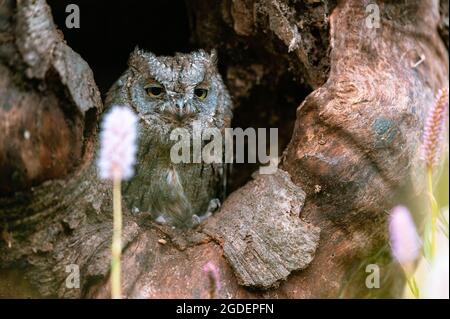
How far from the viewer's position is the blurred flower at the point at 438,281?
2.60 meters

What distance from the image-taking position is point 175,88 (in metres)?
3.29

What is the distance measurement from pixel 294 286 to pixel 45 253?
1092 mm

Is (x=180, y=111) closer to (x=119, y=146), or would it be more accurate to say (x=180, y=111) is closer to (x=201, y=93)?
(x=201, y=93)

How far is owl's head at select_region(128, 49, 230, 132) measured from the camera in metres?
3.28

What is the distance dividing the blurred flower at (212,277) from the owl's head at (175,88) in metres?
1.04

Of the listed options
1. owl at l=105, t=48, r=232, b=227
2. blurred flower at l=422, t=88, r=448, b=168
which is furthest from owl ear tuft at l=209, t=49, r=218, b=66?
blurred flower at l=422, t=88, r=448, b=168

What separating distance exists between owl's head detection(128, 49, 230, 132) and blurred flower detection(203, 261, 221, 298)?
41.1 inches

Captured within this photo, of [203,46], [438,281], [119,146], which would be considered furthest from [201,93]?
[119,146]

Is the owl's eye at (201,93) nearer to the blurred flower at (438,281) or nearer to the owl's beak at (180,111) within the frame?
the owl's beak at (180,111)

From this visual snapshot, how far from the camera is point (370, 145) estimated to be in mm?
2666

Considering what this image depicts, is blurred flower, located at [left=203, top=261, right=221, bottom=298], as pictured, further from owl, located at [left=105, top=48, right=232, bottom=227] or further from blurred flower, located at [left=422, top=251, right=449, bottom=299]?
blurred flower, located at [left=422, top=251, right=449, bottom=299]

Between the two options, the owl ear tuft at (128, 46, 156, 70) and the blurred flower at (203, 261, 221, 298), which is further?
the owl ear tuft at (128, 46, 156, 70)

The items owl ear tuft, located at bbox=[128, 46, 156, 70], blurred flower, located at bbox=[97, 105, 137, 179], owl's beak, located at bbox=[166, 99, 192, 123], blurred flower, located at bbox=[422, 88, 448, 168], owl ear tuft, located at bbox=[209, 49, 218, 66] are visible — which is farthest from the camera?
owl ear tuft, located at bbox=[209, 49, 218, 66]

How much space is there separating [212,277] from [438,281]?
42.4 inches
